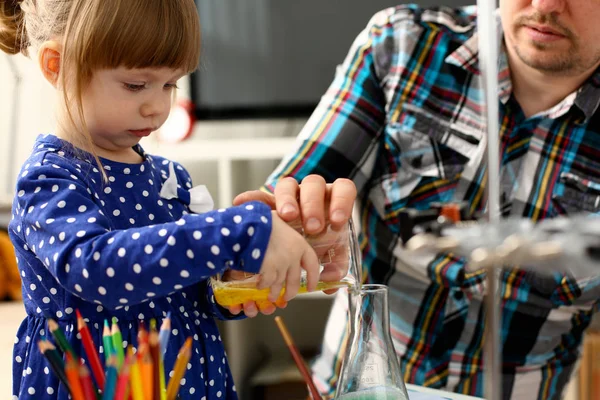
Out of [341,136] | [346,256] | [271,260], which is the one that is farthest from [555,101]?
[271,260]

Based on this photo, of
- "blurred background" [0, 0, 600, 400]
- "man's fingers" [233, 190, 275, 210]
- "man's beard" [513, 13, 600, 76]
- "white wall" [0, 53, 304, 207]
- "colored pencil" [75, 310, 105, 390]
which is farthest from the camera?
"white wall" [0, 53, 304, 207]

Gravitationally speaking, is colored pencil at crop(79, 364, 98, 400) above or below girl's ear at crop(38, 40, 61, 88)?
below

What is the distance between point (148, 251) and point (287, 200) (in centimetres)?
14

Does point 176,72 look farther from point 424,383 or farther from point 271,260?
point 424,383

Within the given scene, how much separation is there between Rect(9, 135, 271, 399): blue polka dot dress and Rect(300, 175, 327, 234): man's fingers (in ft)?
0.26

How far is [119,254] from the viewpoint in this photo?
0.53 metres

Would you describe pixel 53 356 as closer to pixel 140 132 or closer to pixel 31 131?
pixel 140 132

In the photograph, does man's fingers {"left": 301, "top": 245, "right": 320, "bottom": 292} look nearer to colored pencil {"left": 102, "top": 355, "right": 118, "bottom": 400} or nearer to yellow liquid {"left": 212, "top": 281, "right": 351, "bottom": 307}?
yellow liquid {"left": 212, "top": 281, "right": 351, "bottom": 307}

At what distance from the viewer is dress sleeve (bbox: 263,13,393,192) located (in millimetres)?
1080

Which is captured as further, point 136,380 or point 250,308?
point 250,308

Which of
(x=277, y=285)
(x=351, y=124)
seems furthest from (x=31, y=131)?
(x=277, y=285)

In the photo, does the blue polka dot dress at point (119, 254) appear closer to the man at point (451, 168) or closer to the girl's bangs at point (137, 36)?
the girl's bangs at point (137, 36)

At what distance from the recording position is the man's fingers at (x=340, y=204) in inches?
24.5

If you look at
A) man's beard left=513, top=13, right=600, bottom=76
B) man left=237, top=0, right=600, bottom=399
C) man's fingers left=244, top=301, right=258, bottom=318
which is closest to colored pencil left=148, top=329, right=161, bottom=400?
man's fingers left=244, top=301, right=258, bottom=318
